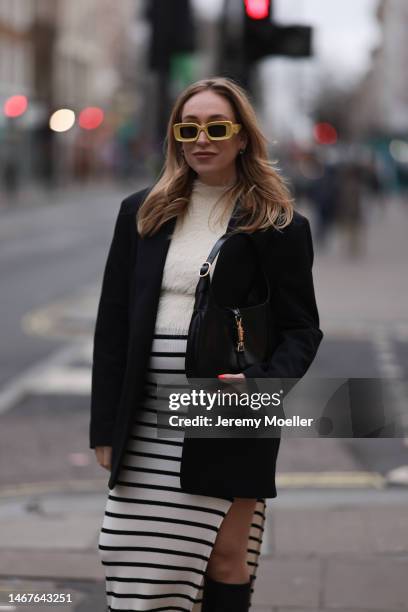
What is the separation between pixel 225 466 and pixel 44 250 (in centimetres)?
2313

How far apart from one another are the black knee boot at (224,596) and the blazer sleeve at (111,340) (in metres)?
0.46

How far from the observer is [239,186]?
326 cm

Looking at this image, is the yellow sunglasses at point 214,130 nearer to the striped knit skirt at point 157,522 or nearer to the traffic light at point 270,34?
the striped knit skirt at point 157,522

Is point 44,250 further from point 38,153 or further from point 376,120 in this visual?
point 376,120

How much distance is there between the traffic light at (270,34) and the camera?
30.6 feet

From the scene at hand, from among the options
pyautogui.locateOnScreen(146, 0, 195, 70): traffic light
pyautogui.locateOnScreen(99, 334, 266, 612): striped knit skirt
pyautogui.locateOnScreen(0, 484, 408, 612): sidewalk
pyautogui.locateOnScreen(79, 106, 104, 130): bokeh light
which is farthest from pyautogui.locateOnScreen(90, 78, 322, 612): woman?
pyautogui.locateOnScreen(79, 106, 104, 130): bokeh light

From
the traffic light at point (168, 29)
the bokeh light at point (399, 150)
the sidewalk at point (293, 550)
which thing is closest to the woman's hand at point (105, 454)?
the sidewalk at point (293, 550)

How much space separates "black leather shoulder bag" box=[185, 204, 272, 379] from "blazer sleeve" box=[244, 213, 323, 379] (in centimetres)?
8

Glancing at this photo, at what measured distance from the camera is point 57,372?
33.6 ft

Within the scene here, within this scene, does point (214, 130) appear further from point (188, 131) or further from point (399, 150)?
point (399, 150)

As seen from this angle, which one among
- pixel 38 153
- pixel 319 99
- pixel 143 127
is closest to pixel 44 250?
pixel 38 153

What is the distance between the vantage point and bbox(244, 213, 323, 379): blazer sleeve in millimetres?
3141

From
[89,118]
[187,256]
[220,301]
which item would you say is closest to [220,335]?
[220,301]

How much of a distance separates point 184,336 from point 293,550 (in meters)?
2.32
